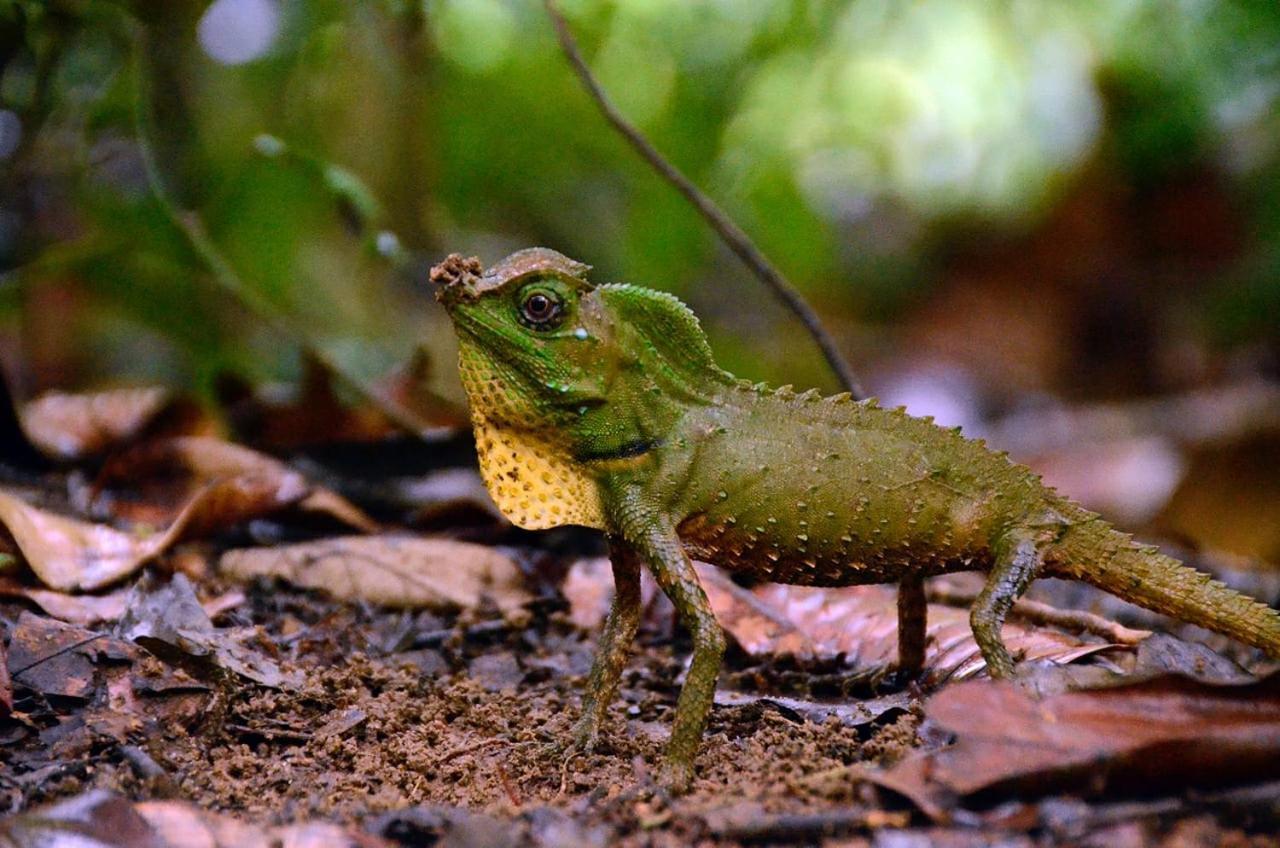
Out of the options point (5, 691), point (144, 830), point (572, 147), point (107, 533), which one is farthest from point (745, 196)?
point (144, 830)

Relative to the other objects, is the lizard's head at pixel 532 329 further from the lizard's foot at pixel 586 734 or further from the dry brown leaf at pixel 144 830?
the dry brown leaf at pixel 144 830

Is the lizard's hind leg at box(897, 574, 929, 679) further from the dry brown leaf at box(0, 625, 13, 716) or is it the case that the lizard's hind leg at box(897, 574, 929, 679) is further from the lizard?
the dry brown leaf at box(0, 625, 13, 716)

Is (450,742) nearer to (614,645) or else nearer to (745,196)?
(614,645)

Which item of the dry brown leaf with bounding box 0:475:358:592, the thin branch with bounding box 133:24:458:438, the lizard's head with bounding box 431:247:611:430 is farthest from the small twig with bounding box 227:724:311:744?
the thin branch with bounding box 133:24:458:438

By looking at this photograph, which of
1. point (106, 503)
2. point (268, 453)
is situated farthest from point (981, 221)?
point (106, 503)

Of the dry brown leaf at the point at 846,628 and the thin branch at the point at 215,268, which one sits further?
the thin branch at the point at 215,268

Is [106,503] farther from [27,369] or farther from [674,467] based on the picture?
[27,369]

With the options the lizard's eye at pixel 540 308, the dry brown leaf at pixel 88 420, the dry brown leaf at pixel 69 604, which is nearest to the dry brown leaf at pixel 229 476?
the dry brown leaf at pixel 88 420
